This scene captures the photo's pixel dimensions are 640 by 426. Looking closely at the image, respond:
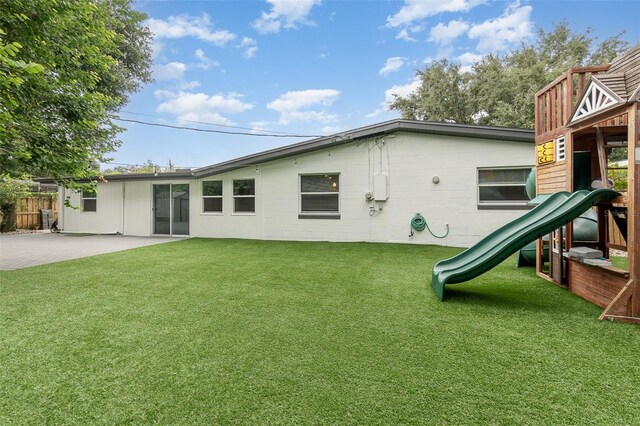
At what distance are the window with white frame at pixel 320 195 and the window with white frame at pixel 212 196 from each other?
3.06 metres

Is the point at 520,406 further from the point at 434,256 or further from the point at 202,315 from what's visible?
the point at 434,256

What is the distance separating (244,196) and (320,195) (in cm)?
266

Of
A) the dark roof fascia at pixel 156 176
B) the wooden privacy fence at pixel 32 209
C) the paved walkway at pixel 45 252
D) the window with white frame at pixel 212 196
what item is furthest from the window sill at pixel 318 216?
the wooden privacy fence at pixel 32 209


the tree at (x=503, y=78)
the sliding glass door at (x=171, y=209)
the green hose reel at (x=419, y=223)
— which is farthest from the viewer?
the tree at (x=503, y=78)

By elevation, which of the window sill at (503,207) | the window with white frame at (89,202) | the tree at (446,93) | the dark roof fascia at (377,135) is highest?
the tree at (446,93)

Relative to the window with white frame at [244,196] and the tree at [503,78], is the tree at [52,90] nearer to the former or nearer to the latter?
the window with white frame at [244,196]

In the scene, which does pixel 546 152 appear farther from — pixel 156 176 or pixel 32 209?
pixel 32 209

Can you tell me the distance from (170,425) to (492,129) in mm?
8406

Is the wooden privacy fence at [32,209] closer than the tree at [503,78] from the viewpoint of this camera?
Yes

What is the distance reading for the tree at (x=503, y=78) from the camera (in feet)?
56.5

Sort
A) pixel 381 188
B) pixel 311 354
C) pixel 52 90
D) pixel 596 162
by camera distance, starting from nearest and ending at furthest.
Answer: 1. pixel 311 354
2. pixel 596 162
3. pixel 52 90
4. pixel 381 188

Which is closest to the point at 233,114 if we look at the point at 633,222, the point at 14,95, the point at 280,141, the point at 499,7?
the point at 280,141

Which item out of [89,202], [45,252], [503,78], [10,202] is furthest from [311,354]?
[503,78]

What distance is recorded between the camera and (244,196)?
10352mm
